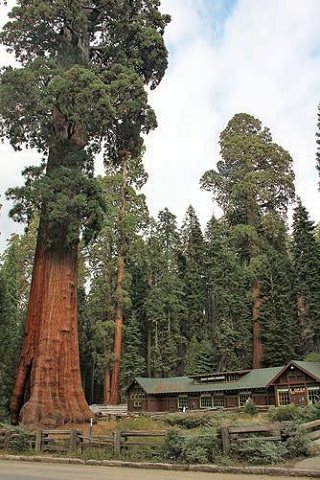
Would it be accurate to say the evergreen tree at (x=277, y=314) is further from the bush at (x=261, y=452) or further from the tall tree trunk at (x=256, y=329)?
the bush at (x=261, y=452)

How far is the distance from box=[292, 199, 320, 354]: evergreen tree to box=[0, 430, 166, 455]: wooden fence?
29.9m

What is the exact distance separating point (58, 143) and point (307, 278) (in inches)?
1129

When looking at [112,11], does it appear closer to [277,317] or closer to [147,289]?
[277,317]

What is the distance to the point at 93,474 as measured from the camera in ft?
32.4

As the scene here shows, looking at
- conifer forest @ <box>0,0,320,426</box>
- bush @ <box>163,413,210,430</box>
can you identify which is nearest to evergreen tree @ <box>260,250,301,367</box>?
conifer forest @ <box>0,0,320,426</box>

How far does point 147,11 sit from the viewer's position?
22844mm

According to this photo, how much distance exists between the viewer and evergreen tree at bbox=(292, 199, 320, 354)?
40.8m

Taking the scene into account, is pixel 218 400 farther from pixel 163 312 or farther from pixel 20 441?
pixel 20 441

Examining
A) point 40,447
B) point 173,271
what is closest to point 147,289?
point 173,271

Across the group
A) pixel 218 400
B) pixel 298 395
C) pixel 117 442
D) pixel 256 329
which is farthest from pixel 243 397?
pixel 117 442

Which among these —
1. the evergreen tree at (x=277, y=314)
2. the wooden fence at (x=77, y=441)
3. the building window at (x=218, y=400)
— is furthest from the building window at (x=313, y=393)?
the wooden fence at (x=77, y=441)

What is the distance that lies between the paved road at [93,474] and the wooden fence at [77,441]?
112 centimetres

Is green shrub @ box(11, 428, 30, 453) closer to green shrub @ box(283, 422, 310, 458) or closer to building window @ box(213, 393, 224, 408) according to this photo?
green shrub @ box(283, 422, 310, 458)

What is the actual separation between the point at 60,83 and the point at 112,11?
20.2ft
